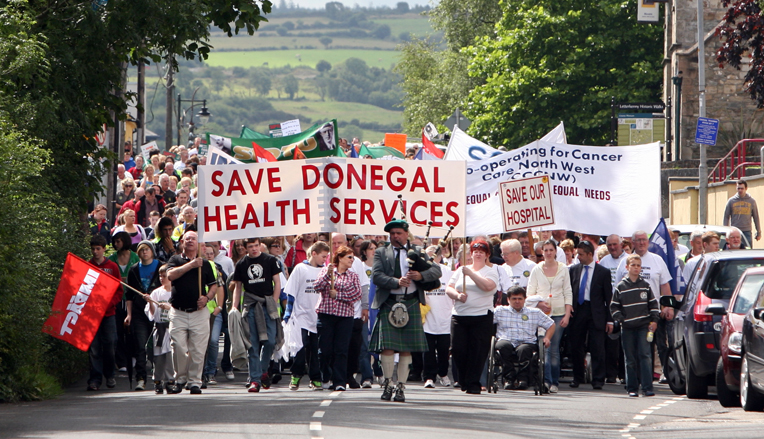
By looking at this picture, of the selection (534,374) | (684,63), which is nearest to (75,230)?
(534,374)

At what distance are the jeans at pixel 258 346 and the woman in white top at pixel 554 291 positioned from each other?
131 inches

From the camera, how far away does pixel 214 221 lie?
14.9 meters

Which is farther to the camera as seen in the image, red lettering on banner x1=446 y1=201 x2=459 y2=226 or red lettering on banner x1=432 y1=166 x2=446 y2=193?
red lettering on banner x1=432 y1=166 x2=446 y2=193

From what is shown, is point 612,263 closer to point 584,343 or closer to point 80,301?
point 584,343

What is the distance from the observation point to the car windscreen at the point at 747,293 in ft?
42.9

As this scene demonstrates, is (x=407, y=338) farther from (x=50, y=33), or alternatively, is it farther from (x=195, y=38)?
(x=50, y=33)

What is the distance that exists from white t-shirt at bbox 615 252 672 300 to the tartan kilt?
151 inches

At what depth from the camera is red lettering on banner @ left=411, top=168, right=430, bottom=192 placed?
14844 mm

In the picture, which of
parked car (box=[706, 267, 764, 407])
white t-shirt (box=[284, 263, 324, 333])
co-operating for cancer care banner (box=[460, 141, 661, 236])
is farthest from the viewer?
co-operating for cancer care banner (box=[460, 141, 661, 236])

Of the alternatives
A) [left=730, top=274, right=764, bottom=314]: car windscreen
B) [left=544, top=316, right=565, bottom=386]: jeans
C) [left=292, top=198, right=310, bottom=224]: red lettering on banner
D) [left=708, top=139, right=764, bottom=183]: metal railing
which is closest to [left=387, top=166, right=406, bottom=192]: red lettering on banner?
[left=292, top=198, right=310, bottom=224]: red lettering on banner

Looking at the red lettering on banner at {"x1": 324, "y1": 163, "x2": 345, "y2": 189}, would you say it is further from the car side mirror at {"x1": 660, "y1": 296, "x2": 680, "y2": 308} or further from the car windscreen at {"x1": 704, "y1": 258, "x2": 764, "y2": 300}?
the car windscreen at {"x1": 704, "y1": 258, "x2": 764, "y2": 300}

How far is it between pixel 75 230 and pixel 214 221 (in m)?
2.29

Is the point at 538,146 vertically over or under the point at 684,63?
under

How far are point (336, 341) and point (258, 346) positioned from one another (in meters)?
1.17
